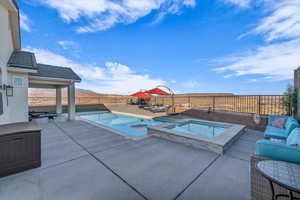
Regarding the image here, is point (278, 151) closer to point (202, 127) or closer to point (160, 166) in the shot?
point (160, 166)

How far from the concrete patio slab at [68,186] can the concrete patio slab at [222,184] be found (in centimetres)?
93

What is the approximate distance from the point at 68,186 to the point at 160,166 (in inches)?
66.9

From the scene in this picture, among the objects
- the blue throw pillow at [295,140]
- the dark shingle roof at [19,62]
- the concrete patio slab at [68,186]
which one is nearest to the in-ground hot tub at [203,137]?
the blue throw pillow at [295,140]

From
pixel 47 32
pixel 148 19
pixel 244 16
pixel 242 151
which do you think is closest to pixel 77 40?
pixel 47 32

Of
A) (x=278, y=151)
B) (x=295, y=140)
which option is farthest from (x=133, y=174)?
(x=295, y=140)

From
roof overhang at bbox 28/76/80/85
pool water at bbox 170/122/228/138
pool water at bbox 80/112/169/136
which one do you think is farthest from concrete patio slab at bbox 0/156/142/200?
roof overhang at bbox 28/76/80/85

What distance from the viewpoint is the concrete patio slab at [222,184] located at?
1878mm

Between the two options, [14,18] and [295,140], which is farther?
[14,18]

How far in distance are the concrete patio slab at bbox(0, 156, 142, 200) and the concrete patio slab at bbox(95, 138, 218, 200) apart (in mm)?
242

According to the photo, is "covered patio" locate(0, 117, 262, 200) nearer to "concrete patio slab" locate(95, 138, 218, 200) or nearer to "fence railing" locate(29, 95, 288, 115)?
"concrete patio slab" locate(95, 138, 218, 200)

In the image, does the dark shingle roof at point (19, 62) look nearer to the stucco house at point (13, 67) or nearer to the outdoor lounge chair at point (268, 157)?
the stucco house at point (13, 67)

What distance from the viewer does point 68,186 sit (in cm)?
208

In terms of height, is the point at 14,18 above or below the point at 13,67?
above

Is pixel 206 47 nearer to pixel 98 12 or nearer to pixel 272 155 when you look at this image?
pixel 98 12
